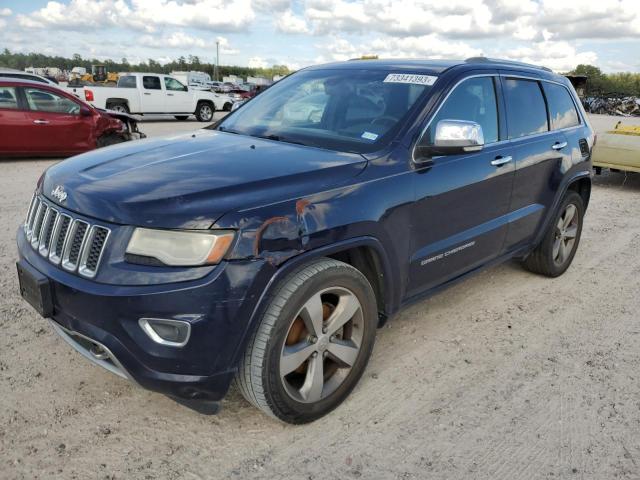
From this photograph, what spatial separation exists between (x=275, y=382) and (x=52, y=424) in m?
1.16

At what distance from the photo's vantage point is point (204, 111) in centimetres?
2133

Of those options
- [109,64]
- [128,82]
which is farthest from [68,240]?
[109,64]

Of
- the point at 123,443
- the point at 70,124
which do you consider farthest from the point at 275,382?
the point at 70,124

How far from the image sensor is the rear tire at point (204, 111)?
69.2ft

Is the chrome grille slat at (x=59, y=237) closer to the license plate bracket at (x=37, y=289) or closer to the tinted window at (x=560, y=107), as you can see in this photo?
the license plate bracket at (x=37, y=289)

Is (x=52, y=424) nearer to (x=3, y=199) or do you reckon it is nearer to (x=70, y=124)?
(x=3, y=199)

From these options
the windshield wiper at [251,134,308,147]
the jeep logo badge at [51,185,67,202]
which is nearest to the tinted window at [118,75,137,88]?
the windshield wiper at [251,134,308,147]

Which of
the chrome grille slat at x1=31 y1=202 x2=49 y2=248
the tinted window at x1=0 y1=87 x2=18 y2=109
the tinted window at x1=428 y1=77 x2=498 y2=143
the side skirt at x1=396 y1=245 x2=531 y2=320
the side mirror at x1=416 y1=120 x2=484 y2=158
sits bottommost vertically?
the side skirt at x1=396 y1=245 x2=531 y2=320

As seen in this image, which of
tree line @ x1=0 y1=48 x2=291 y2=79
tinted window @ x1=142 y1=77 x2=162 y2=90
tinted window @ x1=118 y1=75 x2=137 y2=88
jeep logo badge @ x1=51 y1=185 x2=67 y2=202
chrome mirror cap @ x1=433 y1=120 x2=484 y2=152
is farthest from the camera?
tree line @ x1=0 y1=48 x2=291 y2=79

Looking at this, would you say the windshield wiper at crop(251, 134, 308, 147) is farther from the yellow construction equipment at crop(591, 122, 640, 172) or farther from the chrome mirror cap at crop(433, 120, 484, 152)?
the yellow construction equipment at crop(591, 122, 640, 172)

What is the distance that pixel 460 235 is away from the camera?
11.9 feet

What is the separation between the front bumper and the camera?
232 centimetres

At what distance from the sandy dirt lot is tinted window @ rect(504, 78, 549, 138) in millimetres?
1418

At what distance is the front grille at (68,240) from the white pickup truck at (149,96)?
16.8 m
